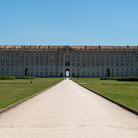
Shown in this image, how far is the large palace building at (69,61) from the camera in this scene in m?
119

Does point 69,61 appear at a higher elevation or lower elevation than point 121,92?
higher

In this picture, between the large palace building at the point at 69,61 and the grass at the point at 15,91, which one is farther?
the large palace building at the point at 69,61

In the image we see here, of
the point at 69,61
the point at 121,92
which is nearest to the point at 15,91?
the point at 121,92

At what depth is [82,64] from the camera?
121125 millimetres

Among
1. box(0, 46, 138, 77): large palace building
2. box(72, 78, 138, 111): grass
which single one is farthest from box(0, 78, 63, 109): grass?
box(0, 46, 138, 77): large palace building

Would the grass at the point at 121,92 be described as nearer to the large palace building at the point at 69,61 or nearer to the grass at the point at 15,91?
the grass at the point at 15,91

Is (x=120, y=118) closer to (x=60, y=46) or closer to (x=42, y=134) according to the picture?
(x=42, y=134)

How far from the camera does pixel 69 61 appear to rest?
4774 inches

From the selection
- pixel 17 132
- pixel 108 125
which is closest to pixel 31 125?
pixel 17 132

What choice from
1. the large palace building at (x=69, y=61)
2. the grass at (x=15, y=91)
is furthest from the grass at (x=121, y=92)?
the large palace building at (x=69, y=61)

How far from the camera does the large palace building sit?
119m

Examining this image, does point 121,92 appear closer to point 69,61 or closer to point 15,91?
point 15,91

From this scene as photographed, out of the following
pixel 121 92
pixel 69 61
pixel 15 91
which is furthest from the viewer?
pixel 69 61

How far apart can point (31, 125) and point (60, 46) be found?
11832cm
